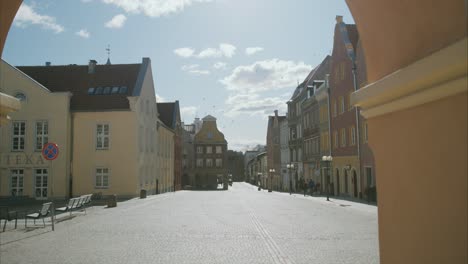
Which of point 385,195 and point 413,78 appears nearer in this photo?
point 413,78

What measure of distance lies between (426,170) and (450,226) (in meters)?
0.48

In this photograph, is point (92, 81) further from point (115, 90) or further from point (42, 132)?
point (42, 132)

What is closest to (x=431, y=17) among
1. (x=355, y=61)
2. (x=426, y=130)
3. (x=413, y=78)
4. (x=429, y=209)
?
(x=413, y=78)

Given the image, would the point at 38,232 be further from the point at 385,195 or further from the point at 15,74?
the point at 15,74

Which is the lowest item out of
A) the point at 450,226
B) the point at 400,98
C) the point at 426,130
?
the point at 450,226

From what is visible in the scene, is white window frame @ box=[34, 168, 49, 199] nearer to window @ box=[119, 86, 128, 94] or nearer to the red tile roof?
the red tile roof

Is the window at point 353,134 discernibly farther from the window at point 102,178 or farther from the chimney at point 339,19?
the window at point 102,178

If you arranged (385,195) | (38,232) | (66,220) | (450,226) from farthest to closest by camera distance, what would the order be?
(66,220) → (38,232) → (385,195) → (450,226)

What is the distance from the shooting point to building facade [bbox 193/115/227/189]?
303 feet

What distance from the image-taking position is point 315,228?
53.4ft

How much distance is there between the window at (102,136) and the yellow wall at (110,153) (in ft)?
0.96

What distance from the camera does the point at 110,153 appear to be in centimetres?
3878

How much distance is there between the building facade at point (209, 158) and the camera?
3632 inches

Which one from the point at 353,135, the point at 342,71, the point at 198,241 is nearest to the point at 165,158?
the point at 342,71
